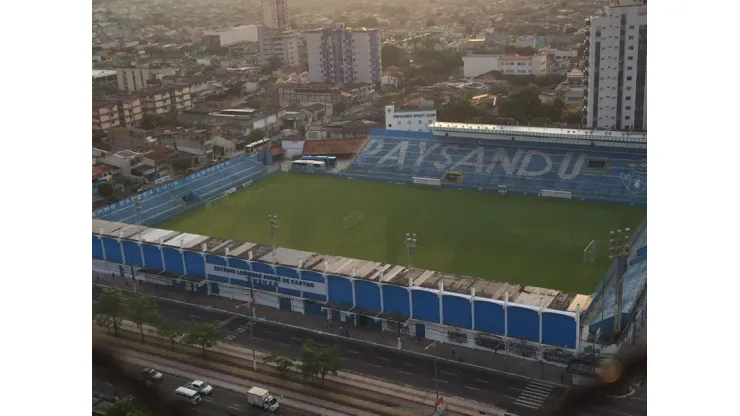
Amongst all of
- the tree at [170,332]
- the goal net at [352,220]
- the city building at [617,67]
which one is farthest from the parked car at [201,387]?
the city building at [617,67]

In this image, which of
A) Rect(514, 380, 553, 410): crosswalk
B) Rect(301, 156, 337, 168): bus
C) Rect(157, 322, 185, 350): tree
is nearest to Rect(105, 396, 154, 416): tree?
Rect(157, 322, 185, 350): tree

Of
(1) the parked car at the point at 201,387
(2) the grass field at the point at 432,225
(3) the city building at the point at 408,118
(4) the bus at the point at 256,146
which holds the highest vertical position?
(3) the city building at the point at 408,118

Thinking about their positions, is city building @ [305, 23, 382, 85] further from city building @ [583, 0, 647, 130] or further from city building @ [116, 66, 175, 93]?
city building @ [583, 0, 647, 130]

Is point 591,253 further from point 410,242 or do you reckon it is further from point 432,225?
point 410,242

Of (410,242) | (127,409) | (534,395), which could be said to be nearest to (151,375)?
(127,409)

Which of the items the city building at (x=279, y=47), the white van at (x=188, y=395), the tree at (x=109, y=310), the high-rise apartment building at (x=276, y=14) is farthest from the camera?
the city building at (x=279, y=47)

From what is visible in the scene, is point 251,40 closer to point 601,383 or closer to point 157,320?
point 157,320

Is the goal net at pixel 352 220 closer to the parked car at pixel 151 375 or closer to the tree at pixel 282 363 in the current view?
the tree at pixel 282 363
